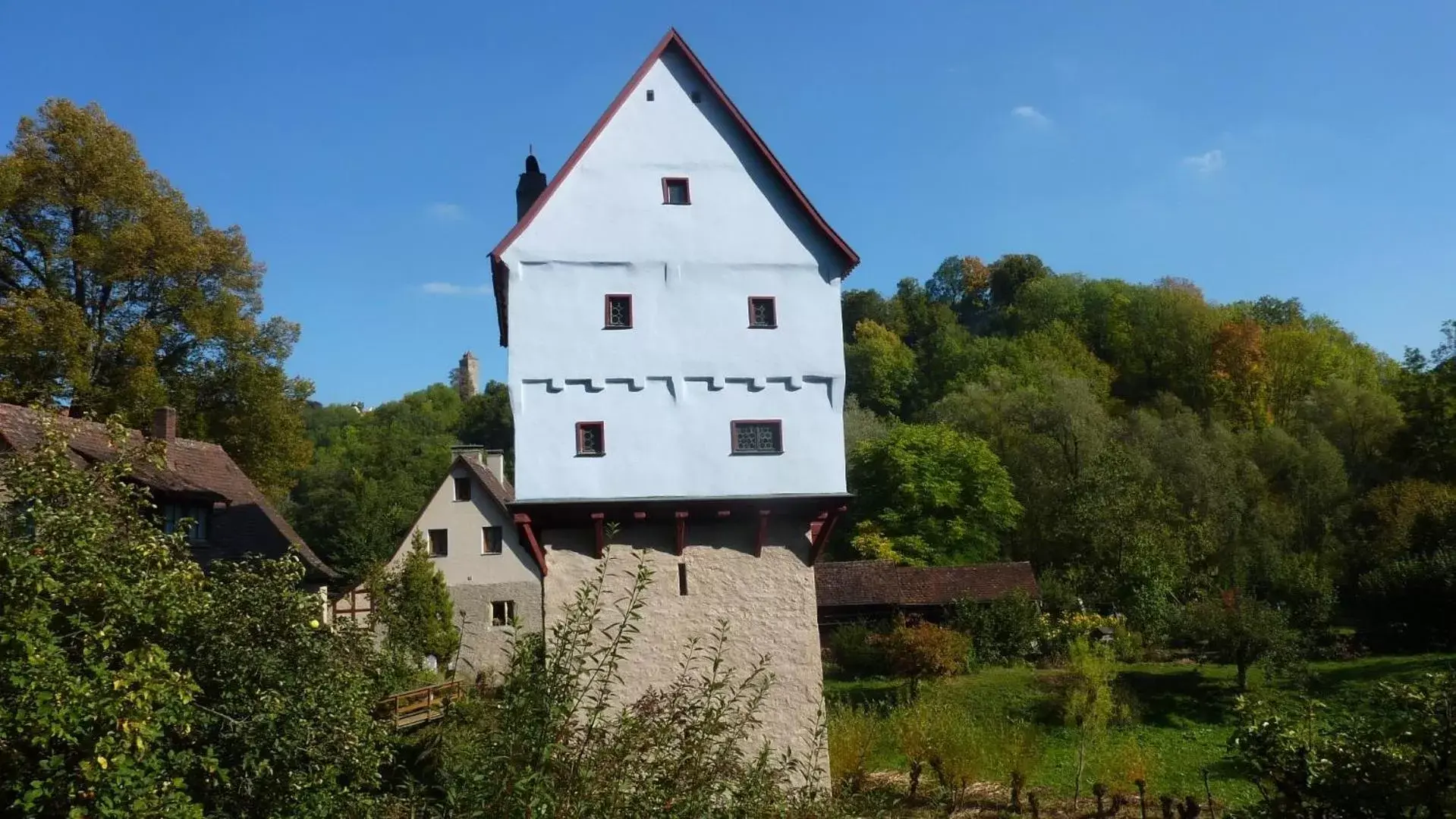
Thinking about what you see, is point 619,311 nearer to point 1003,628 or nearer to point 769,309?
point 769,309

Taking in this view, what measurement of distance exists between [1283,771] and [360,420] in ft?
257

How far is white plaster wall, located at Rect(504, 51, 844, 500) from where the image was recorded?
15.9m

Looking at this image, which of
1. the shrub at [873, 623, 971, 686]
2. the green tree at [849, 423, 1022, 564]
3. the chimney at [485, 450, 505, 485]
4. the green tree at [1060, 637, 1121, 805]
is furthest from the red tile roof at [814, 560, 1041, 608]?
the chimney at [485, 450, 505, 485]

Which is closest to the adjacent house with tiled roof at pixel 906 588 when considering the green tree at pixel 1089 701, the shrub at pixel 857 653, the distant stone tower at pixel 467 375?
the shrub at pixel 857 653

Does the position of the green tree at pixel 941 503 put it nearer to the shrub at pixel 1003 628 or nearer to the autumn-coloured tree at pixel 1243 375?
the shrub at pixel 1003 628

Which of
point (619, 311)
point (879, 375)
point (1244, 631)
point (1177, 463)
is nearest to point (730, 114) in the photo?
point (619, 311)

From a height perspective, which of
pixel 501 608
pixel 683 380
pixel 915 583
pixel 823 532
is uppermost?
pixel 683 380

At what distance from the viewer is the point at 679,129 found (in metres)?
16.9

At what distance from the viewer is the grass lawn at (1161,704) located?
20031 mm

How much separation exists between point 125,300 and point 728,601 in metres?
19.0

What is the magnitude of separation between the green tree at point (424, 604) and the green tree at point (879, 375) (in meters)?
37.0

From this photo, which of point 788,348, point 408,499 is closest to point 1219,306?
point 408,499

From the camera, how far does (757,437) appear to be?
16.3 meters

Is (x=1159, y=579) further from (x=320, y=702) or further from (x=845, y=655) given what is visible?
(x=320, y=702)
